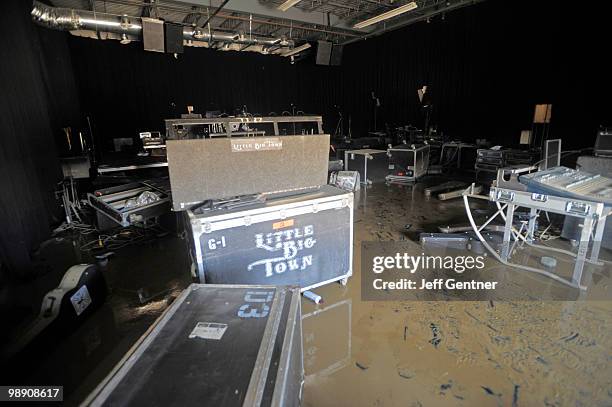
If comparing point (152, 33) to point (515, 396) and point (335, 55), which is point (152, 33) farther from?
point (515, 396)

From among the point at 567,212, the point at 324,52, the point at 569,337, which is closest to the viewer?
the point at 569,337

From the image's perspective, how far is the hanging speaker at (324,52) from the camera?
8953mm

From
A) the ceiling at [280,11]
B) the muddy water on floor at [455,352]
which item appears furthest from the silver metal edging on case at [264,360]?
the ceiling at [280,11]

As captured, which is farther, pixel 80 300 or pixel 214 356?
pixel 80 300

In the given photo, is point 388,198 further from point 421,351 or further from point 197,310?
point 197,310

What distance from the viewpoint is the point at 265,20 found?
855cm

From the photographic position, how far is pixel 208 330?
3.72 ft

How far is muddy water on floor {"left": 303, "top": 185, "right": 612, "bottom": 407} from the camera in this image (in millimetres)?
1527

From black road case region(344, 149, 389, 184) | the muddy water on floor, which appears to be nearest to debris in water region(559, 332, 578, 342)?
the muddy water on floor

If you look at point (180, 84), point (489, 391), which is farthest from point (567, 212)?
point (180, 84)

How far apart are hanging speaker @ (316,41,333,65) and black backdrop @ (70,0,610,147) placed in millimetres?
1511

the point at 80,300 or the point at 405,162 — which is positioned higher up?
the point at 405,162

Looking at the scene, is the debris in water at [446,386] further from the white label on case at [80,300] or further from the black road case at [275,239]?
the white label on case at [80,300]

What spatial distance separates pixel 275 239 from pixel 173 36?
23.5 ft
